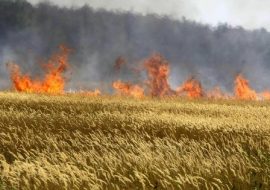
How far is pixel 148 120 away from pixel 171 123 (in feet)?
3.69

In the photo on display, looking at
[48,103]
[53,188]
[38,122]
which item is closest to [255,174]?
[53,188]

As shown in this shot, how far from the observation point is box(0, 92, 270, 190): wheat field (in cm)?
679

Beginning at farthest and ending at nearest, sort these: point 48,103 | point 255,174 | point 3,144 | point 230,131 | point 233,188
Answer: point 48,103, point 230,131, point 3,144, point 255,174, point 233,188

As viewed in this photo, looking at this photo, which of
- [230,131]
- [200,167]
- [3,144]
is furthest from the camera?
[230,131]

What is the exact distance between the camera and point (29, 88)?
163ft

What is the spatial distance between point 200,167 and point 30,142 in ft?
18.0

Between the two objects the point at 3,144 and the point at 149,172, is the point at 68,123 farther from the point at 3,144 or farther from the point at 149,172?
the point at 149,172

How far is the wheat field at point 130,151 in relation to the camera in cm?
679

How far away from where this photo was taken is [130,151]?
30.9ft

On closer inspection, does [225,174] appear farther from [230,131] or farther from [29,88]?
[29,88]

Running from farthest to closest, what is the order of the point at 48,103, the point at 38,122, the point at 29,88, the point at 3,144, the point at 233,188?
the point at 29,88 < the point at 48,103 < the point at 38,122 < the point at 3,144 < the point at 233,188

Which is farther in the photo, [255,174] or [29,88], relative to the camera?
[29,88]

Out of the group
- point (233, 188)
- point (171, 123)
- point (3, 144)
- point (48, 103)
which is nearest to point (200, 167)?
point (233, 188)

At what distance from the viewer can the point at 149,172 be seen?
24.7 ft
